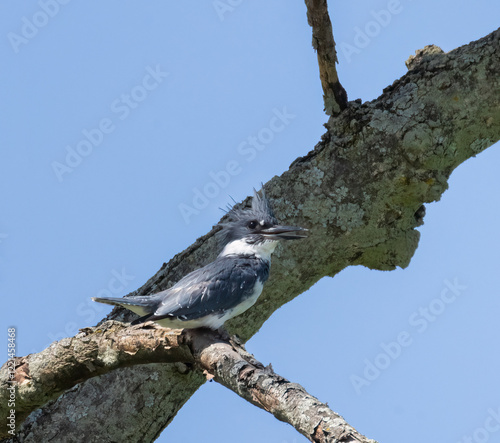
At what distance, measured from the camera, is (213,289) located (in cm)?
405

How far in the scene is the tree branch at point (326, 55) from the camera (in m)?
4.38

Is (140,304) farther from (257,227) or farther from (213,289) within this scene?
(257,227)

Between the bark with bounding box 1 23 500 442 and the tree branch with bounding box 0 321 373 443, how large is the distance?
77 cm

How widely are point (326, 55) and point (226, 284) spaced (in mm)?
1713

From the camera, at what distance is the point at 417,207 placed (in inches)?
181

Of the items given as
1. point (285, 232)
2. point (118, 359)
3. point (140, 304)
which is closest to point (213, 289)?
point (140, 304)

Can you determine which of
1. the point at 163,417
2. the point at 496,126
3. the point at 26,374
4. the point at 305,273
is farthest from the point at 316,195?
the point at 26,374

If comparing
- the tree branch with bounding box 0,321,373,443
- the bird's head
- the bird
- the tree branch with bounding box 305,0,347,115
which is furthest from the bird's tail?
the tree branch with bounding box 305,0,347,115

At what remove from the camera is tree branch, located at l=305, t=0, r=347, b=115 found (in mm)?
4375

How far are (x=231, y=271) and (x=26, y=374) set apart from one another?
1.37 m

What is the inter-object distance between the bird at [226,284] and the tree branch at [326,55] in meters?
0.83

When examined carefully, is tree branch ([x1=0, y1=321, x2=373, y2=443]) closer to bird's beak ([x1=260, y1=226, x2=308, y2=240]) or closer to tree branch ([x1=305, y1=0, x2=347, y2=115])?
bird's beak ([x1=260, y1=226, x2=308, y2=240])

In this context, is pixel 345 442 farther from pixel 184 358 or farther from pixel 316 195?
pixel 316 195

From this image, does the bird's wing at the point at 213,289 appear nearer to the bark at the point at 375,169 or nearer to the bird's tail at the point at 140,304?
the bird's tail at the point at 140,304
